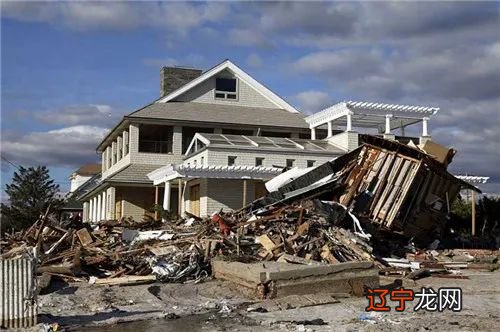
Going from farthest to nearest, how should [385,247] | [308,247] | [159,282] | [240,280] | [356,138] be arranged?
[356,138] → [385,247] → [308,247] → [159,282] → [240,280]

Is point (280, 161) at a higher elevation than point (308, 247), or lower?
higher

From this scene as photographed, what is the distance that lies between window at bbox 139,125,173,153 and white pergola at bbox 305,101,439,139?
24.5 ft

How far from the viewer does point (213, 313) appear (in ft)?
35.7

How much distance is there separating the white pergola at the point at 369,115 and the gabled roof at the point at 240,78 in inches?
126

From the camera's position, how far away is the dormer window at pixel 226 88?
3650cm

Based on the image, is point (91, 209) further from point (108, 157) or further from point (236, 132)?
point (236, 132)

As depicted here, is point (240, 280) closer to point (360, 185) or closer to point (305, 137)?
point (360, 185)

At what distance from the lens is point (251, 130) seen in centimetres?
3459

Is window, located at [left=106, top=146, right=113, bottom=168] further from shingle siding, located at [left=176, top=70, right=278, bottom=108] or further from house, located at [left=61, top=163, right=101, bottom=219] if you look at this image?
shingle siding, located at [left=176, top=70, right=278, bottom=108]

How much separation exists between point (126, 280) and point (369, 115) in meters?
20.0

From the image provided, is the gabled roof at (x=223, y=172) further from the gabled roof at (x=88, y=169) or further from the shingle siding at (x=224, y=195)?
the gabled roof at (x=88, y=169)

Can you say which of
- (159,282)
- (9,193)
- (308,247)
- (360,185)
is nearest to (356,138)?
(360,185)

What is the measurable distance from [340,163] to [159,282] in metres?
8.04

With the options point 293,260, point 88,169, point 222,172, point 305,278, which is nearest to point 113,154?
point 222,172
